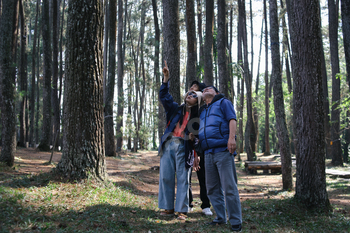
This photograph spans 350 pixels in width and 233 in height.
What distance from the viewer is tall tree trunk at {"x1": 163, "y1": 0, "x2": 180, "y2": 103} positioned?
28.3 feet

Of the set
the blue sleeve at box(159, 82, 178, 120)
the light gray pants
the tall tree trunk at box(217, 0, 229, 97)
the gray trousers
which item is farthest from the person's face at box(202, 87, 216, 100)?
the tall tree trunk at box(217, 0, 229, 97)

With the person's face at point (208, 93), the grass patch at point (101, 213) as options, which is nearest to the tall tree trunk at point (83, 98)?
the grass patch at point (101, 213)

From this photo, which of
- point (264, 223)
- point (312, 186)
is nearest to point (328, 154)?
point (312, 186)

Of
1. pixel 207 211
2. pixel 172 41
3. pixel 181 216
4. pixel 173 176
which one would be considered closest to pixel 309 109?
pixel 207 211

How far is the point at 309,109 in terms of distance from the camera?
5484 mm

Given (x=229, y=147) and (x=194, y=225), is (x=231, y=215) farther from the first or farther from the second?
(x=229, y=147)

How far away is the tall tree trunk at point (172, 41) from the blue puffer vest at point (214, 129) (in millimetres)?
4493

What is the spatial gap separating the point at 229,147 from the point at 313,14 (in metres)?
3.72

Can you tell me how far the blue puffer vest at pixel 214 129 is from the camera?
415 cm

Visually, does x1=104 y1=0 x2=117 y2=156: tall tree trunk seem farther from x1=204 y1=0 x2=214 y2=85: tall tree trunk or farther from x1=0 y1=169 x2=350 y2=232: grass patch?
x1=0 y1=169 x2=350 y2=232: grass patch

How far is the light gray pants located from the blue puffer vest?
0.52 meters

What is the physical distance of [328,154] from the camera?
18.3 metres

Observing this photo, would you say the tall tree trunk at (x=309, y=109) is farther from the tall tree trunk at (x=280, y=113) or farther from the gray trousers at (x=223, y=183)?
the tall tree trunk at (x=280, y=113)

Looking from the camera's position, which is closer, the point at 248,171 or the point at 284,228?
the point at 284,228
